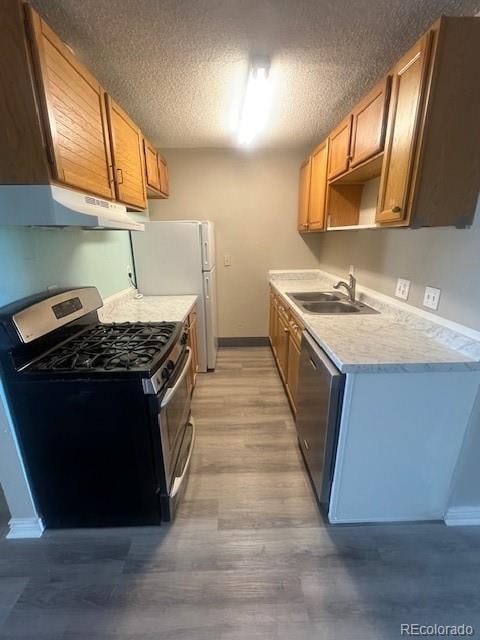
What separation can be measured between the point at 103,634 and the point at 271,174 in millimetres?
4001

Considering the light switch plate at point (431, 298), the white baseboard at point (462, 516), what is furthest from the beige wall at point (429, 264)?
the white baseboard at point (462, 516)

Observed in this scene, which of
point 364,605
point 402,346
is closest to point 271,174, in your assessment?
point 402,346

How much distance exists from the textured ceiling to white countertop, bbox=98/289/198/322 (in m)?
1.55

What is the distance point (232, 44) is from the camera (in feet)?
4.90

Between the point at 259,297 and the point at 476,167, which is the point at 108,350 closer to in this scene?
the point at 476,167

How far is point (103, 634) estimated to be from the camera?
1104mm

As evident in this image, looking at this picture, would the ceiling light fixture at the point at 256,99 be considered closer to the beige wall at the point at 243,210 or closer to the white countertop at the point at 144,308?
the beige wall at the point at 243,210

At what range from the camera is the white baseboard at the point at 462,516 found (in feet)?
4.94

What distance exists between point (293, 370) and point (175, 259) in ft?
5.24

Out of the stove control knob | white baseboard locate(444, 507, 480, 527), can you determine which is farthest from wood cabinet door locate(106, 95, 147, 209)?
white baseboard locate(444, 507, 480, 527)

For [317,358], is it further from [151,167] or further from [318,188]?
[151,167]

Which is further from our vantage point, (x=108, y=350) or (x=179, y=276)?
(x=179, y=276)

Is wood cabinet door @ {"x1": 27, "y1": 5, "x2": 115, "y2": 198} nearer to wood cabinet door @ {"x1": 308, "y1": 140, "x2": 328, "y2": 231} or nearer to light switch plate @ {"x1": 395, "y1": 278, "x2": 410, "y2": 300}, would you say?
wood cabinet door @ {"x1": 308, "y1": 140, "x2": 328, "y2": 231}

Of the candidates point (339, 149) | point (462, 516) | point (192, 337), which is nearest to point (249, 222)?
point (339, 149)
